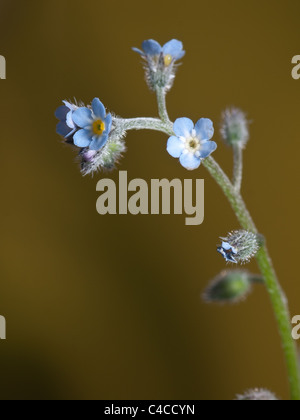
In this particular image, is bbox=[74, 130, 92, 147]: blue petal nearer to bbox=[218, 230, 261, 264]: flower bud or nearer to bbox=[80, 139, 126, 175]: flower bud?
bbox=[80, 139, 126, 175]: flower bud

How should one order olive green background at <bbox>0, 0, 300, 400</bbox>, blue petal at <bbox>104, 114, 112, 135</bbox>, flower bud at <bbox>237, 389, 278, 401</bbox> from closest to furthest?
1. blue petal at <bbox>104, 114, 112, 135</bbox>
2. flower bud at <bbox>237, 389, 278, 401</bbox>
3. olive green background at <bbox>0, 0, 300, 400</bbox>

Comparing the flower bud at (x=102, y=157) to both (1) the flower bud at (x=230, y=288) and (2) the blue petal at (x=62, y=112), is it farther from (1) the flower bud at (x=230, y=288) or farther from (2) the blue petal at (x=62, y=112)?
(1) the flower bud at (x=230, y=288)

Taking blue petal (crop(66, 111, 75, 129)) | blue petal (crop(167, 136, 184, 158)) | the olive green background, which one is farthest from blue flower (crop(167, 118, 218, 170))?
the olive green background

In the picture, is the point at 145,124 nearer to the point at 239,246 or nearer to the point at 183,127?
the point at 183,127

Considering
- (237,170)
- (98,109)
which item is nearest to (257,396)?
(237,170)
